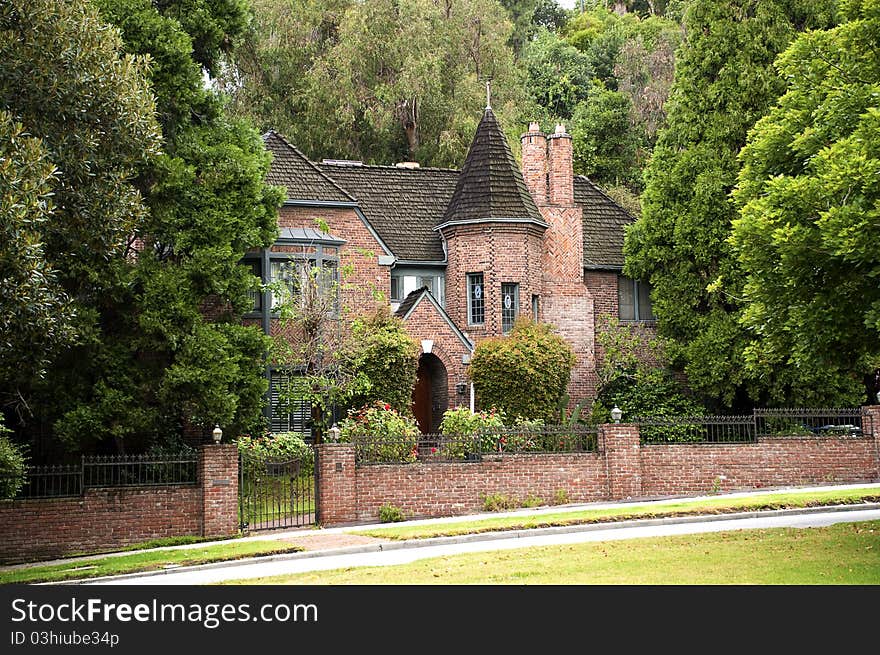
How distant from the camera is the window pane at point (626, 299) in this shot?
1462 inches

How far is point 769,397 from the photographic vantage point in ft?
108

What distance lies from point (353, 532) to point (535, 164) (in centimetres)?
1795

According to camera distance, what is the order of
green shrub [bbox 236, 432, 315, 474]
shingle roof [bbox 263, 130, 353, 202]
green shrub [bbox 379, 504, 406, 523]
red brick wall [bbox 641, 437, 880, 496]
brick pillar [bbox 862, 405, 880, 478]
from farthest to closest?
1. shingle roof [bbox 263, 130, 353, 202]
2. brick pillar [bbox 862, 405, 880, 478]
3. red brick wall [bbox 641, 437, 880, 496]
4. green shrub [bbox 236, 432, 315, 474]
5. green shrub [bbox 379, 504, 406, 523]

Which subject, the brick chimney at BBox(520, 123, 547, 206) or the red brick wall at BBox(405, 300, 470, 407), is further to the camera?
the brick chimney at BBox(520, 123, 547, 206)

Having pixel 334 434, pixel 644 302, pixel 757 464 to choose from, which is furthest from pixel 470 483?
pixel 644 302

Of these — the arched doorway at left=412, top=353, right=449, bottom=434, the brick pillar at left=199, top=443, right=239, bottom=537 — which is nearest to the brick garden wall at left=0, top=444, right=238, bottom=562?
the brick pillar at left=199, top=443, right=239, bottom=537

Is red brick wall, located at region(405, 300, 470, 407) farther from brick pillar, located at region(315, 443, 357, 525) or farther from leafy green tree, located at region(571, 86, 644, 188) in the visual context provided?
leafy green tree, located at region(571, 86, 644, 188)

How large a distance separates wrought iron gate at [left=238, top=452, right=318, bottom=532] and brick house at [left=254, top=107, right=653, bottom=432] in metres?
6.92

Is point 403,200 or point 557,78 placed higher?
point 557,78

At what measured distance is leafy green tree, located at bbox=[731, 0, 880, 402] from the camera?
15.8 metres

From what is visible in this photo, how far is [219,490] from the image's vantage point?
22.5 meters

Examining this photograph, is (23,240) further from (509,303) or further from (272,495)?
(509,303)

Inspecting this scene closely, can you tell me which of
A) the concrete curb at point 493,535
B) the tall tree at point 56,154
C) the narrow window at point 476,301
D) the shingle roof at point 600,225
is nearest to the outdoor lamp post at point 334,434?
the concrete curb at point 493,535

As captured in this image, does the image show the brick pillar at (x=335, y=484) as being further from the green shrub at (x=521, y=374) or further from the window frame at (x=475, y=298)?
the window frame at (x=475, y=298)
